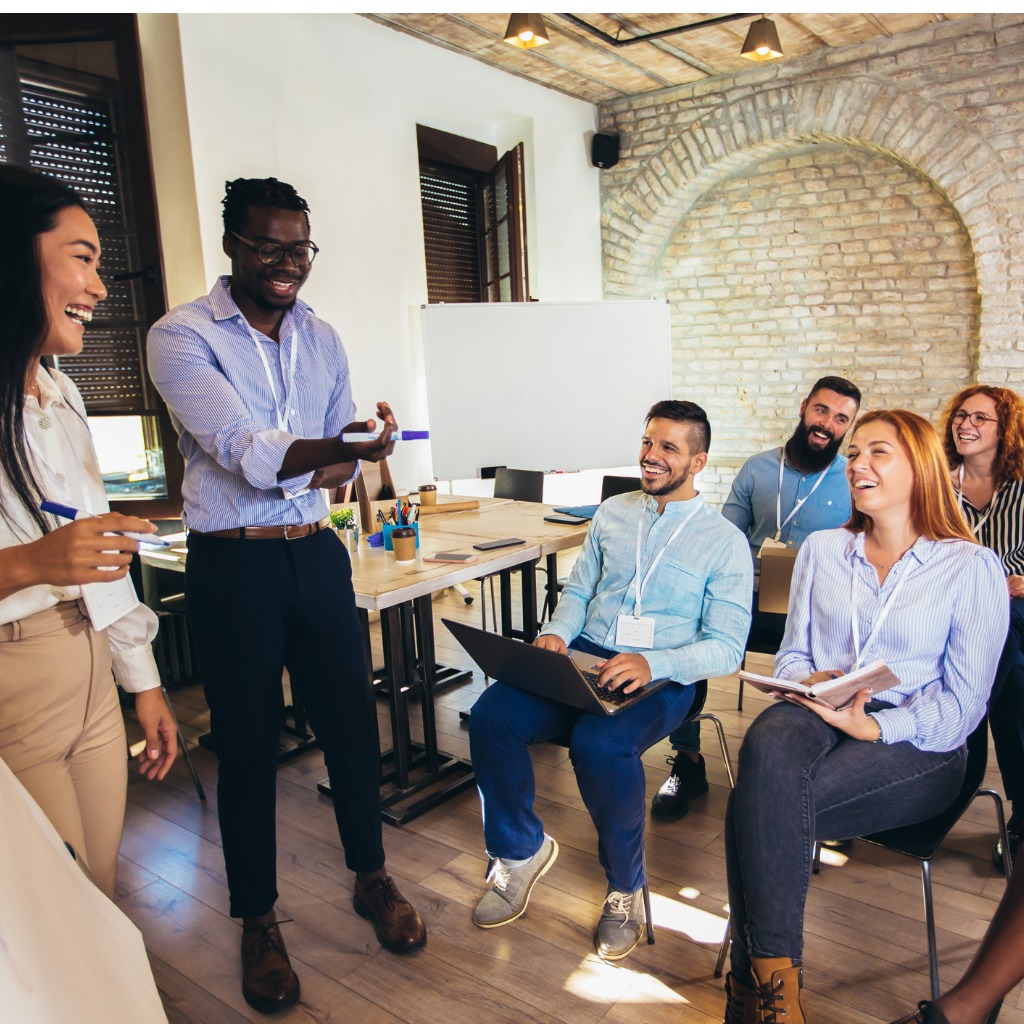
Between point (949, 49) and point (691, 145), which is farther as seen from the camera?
point (691, 145)

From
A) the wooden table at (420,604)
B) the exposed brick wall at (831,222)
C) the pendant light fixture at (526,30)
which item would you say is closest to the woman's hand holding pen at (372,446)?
the wooden table at (420,604)

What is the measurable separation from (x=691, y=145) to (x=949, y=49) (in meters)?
1.68

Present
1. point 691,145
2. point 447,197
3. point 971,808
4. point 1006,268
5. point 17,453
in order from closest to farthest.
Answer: point 17,453
point 971,808
point 1006,268
point 447,197
point 691,145

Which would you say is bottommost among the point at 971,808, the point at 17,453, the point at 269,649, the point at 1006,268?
the point at 971,808

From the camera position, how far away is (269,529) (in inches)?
69.6

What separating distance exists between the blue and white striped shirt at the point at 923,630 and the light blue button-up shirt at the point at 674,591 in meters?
0.22

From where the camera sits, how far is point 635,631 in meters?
2.21

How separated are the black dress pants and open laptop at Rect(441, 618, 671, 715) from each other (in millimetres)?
299

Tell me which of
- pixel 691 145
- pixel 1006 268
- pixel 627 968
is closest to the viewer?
pixel 627 968

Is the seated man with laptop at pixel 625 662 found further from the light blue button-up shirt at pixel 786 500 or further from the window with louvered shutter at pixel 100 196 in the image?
Result: the window with louvered shutter at pixel 100 196

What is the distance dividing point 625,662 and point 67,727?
123cm

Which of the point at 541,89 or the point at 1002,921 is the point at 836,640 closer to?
the point at 1002,921

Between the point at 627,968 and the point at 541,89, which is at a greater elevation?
the point at 541,89

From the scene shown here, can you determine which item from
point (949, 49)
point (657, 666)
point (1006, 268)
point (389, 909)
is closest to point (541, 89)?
point (949, 49)
